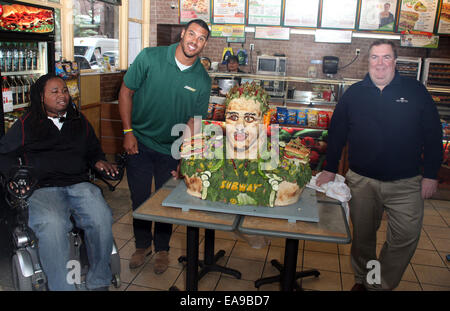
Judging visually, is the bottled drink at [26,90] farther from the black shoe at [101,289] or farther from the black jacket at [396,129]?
the black jacket at [396,129]

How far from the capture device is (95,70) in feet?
18.7

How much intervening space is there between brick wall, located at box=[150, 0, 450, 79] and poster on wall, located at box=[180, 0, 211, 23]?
0.50 feet

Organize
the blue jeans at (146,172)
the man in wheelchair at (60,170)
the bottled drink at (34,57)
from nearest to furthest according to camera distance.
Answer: the man in wheelchair at (60,170)
the blue jeans at (146,172)
the bottled drink at (34,57)

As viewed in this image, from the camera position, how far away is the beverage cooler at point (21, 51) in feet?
9.43

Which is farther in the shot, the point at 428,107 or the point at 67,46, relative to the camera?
the point at 67,46

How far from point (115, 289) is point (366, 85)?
2.03 meters

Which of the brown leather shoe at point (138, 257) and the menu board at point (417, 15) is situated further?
the menu board at point (417, 15)

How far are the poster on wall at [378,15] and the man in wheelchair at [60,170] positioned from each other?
17.1ft

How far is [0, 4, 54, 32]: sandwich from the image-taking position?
285 centimetres

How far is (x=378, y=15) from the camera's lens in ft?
20.7

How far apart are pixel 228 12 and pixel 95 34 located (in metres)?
2.09

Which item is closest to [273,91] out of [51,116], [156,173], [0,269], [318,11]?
[318,11]

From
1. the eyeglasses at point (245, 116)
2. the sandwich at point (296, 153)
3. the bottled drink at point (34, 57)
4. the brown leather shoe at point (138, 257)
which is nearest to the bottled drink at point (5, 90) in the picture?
the bottled drink at point (34, 57)
